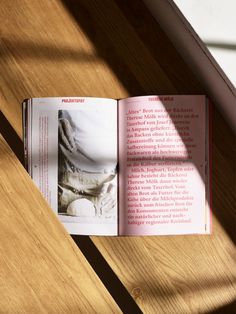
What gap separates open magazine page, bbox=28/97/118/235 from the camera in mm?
919

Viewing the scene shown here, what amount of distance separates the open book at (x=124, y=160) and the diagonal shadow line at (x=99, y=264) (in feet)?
0.07

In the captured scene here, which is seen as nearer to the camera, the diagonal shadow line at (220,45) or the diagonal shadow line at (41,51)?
the diagonal shadow line at (220,45)

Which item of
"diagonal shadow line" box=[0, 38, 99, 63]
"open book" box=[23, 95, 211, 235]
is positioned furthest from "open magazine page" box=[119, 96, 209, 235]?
"diagonal shadow line" box=[0, 38, 99, 63]

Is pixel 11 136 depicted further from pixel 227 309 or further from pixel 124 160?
pixel 227 309

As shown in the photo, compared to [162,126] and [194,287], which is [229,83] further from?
[194,287]

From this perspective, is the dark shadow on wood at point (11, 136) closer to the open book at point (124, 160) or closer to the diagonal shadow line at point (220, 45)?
the open book at point (124, 160)

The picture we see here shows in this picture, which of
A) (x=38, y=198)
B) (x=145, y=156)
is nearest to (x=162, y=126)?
(x=145, y=156)

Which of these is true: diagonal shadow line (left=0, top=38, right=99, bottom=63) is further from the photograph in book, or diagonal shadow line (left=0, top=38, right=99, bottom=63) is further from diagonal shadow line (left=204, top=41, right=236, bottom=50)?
diagonal shadow line (left=204, top=41, right=236, bottom=50)

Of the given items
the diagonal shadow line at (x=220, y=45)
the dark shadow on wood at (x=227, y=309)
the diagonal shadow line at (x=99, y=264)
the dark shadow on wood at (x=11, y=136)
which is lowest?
the dark shadow on wood at (x=227, y=309)

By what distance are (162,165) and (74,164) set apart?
0.56 feet

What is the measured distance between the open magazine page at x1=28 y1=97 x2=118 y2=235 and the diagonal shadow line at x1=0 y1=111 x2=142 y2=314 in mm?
24

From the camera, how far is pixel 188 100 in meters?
0.92

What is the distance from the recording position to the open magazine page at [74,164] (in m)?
0.92

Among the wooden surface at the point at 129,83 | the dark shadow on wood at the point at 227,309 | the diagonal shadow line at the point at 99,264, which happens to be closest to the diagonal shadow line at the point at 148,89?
the wooden surface at the point at 129,83
